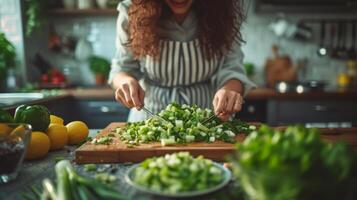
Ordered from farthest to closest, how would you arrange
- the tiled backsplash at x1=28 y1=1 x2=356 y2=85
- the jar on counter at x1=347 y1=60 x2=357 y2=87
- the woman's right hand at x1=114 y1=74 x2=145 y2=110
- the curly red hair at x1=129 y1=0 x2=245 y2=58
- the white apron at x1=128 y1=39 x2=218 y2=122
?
the tiled backsplash at x1=28 y1=1 x2=356 y2=85 → the jar on counter at x1=347 y1=60 x2=357 y2=87 → the white apron at x1=128 y1=39 x2=218 y2=122 → the curly red hair at x1=129 y1=0 x2=245 y2=58 → the woman's right hand at x1=114 y1=74 x2=145 y2=110

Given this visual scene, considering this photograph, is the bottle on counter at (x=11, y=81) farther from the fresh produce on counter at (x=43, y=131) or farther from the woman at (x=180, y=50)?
the fresh produce on counter at (x=43, y=131)

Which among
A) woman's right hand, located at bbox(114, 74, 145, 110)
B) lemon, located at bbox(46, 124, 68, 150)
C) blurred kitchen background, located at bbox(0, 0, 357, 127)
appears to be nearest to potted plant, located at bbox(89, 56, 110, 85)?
blurred kitchen background, located at bbox(0, 0, 357, 127)

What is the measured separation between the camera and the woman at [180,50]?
5.06 ft

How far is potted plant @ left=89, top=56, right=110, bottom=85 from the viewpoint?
2947 mm

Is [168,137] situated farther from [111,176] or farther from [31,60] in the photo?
[31,60]

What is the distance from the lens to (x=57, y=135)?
3.54ft

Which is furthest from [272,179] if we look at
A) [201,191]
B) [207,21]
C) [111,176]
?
[207,21]

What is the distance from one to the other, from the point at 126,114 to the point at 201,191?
6.18ft

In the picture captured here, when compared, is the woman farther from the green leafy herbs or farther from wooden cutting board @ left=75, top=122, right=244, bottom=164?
the green leafy herbs

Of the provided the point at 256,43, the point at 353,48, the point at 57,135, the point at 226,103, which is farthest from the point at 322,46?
the point at 57,135

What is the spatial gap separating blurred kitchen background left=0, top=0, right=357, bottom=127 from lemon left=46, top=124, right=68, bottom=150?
1.38 metres

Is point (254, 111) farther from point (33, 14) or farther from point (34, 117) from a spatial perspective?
point (33, 14)

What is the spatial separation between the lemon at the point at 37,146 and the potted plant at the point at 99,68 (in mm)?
2000

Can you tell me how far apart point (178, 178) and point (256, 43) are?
8.32 ft
